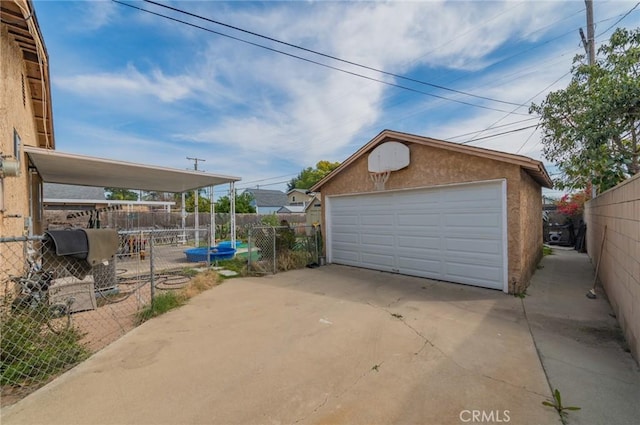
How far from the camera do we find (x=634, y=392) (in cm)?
Result: 257

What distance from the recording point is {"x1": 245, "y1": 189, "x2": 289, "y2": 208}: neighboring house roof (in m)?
40.9

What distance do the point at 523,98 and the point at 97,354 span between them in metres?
14.3

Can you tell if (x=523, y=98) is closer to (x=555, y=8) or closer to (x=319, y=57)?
(x=555, y=8)

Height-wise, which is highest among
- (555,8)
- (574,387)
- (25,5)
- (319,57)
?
(555,8)

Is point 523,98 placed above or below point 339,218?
above

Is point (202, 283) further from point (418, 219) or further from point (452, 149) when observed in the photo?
point (452, 149)

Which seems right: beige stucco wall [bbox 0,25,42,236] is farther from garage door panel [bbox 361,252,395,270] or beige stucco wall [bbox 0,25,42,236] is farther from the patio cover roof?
garage door panel [bbox 361,252,395,270]

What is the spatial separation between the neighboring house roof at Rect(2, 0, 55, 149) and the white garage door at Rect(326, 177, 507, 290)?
7.54 m

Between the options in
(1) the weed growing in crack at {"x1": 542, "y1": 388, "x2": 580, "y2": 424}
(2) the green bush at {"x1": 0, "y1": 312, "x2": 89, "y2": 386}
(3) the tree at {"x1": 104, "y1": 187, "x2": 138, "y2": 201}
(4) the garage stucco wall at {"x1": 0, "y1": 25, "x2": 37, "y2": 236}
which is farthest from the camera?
(3) the tree at {"x1": 104, "y1": 187, "x2": 138, "y2": 201}

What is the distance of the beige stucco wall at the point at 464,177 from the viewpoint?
584cm

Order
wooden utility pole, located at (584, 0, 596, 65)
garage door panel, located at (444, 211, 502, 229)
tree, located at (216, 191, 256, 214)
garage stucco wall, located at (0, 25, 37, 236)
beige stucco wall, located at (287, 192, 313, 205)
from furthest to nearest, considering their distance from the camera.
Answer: beige stucco wall, located at (287, 192, 313, 205), tree, located at (216, 191, 256, 214), wooden utility pole, located at (584, 0, 596, 65), garage door panel, located at (444, 211, 502, 229), garage stucco wall, located at (0, 25, 37, 236)

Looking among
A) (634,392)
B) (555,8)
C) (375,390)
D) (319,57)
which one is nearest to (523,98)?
(555,8)

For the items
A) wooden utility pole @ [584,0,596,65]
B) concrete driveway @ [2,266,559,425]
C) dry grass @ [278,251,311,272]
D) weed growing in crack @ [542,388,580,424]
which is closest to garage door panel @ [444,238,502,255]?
concrete driveway @ [2,266,559,425]

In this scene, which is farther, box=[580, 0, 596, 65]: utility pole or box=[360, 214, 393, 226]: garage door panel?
box=[580, 0, 596, 65]: utility pole
